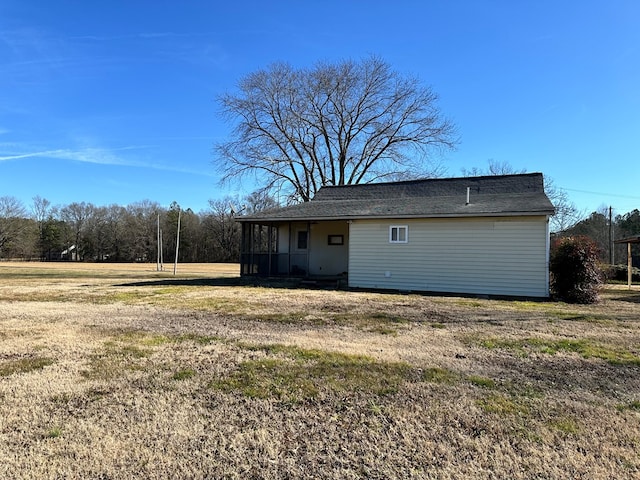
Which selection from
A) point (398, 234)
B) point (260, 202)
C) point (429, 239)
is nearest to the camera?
point (429, 239)

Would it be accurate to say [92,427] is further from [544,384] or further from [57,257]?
[57,257]

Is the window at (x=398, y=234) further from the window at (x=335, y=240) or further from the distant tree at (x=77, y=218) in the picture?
the distant tree at (x=77, y=218)

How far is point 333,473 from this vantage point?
2.40 metres

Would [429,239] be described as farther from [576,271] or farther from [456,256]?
[576,271]

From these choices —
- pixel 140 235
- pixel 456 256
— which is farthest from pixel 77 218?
pixel 456 256

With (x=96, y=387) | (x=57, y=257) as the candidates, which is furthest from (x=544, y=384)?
(x=57, y=257)

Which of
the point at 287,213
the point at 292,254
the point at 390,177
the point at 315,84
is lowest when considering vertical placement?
the point at 292,254

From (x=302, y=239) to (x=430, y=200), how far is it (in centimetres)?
561

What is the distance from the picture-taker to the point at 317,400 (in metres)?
3.53

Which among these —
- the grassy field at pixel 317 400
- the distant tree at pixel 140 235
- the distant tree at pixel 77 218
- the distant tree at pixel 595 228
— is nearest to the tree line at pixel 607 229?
the distant tree at pixel 595 228

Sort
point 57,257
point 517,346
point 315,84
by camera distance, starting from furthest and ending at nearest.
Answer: point 57,257 < point 315,84 < point 517,346

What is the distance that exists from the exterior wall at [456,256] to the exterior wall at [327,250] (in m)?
2.70

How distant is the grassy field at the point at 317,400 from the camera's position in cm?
252

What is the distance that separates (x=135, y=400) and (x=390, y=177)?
1125 inches
